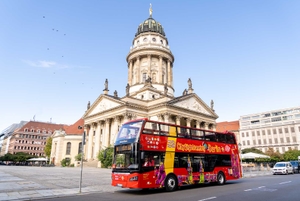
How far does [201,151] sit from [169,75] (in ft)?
133

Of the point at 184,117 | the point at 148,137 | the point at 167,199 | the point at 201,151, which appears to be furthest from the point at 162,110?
the point at 167,199

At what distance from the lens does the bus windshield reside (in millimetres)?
12961

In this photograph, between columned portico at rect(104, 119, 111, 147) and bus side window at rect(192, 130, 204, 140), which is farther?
columned portico at rect(104, 119, 111, 147)

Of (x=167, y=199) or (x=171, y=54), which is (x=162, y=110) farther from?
(x=167, y=199)

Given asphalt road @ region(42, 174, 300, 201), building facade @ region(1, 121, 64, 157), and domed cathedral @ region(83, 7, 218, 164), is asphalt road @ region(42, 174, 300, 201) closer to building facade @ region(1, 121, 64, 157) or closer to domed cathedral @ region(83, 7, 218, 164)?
domed cathedral @ region(83, 7, 218, 164)

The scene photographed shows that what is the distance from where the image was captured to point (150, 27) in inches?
2283

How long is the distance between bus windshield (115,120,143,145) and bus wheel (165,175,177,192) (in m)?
3.21

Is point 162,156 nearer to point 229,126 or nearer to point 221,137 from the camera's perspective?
point 221,137

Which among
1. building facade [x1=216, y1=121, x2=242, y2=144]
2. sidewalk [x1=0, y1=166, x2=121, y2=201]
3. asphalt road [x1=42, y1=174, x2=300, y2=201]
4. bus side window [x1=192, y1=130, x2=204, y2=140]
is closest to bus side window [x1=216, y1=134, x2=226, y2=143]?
bus side window [x1=192, y1=130, x2=204, y2=140]

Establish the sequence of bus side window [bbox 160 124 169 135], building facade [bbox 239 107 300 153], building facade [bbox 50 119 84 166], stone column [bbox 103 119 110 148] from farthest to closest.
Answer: building facade [bbox 239 107 300 153]
building facade [bbox 50 119 84 166]
stone column [bbox 103 119 110 148]
bus side window [bbox 160 124 169 135]

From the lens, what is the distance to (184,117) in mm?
41969

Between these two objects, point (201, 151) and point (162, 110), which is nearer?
point (201, 151)

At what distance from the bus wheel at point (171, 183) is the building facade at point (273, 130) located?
7242 centimetres

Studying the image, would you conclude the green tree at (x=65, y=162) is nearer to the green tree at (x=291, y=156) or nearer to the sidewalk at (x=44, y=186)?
the sidewalk at (x=44, y=186)
